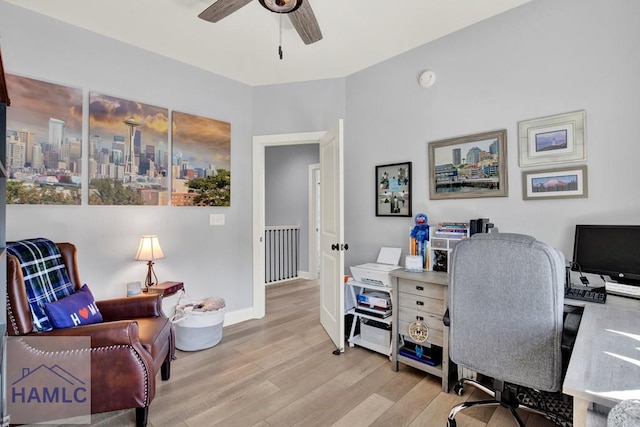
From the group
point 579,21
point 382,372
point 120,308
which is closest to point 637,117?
point 579,21

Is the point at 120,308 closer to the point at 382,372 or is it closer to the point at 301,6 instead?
the point at 382,372

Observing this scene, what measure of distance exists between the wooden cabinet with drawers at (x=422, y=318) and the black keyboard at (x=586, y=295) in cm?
67

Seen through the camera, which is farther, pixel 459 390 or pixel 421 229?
pixel 421 229

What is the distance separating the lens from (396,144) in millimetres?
2984

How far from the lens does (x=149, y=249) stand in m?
2.67

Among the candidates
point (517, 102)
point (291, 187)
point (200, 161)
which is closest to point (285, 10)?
point (517, 102)

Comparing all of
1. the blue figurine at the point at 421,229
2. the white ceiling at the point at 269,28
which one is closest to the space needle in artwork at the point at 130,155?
the white ceiling at the point at 269,28

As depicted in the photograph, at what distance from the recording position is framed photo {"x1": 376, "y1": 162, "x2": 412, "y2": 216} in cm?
288

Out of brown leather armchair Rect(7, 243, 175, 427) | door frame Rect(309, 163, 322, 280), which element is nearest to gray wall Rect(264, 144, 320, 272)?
door frame Rect(309, 163, 322, 280)

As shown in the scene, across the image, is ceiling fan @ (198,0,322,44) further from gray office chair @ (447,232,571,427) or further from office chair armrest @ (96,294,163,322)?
office chair armrest @ (96,294,163,322)

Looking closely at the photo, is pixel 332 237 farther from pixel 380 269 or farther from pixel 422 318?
pixel 422 318

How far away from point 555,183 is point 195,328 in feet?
9.86

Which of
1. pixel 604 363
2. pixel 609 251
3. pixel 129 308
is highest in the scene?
pixel 609 251

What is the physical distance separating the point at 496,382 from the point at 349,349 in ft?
4.59
